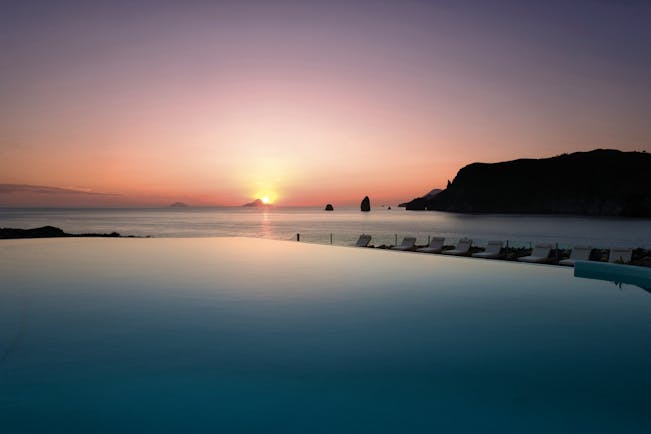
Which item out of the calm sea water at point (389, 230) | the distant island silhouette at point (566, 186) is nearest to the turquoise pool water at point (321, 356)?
the calm sea water at point (389, 230)

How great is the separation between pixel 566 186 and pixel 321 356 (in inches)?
5844

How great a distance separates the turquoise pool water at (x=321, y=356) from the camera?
14.5ft

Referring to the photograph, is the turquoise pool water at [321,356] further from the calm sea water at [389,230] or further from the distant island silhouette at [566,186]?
the distant island silhouette at [566,186]

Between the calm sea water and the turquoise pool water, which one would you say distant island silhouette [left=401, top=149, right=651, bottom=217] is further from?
the turquoise pool water

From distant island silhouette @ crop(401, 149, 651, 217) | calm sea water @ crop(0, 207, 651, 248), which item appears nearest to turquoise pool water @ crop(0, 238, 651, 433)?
calm sea water @ crop(0, 207, 651, 248)

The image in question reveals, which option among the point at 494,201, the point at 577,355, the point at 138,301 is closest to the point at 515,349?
the point at 577,355

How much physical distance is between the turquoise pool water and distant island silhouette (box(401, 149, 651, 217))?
130112 millimetres

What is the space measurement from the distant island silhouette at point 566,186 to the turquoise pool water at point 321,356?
427 feet

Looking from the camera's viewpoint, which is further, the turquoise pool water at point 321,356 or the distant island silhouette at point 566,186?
the distant island silhouette at point 566,186

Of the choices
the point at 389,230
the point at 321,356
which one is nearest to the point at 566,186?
the point at 389,230

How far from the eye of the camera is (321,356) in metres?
6.12

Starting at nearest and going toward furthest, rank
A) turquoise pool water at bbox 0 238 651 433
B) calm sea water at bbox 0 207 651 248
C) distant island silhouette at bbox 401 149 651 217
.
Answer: turquoise pool water at bbox 0 238 651 433, calm sea water at bbox 0 207 651 248, distant island silhouette at bbox 401 149 651 217

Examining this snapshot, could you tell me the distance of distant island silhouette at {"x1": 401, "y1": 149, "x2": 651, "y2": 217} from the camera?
404 feet

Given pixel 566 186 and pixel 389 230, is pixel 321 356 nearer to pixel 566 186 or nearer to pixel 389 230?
pixel 389 230
